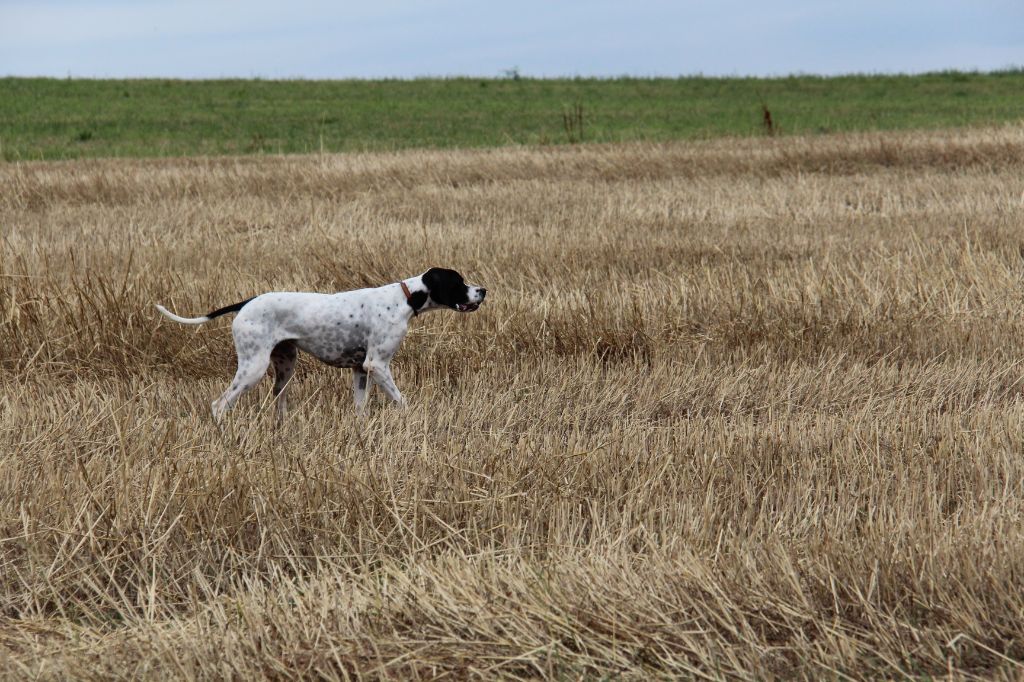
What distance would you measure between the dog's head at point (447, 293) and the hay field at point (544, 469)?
478mm

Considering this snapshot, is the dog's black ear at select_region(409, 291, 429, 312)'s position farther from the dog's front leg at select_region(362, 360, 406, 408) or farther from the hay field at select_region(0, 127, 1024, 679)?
the hay field at select_region(0, 127, 1024, 679)

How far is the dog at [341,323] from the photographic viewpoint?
4941 millimetres

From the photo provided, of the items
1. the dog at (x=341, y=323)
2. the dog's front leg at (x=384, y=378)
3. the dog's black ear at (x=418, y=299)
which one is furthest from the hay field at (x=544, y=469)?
the dog's black ear at (x=418, y=299)

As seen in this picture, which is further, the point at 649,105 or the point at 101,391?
the point at 649,105

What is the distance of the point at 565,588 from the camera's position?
285 cm

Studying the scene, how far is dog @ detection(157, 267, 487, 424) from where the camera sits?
4.94 m

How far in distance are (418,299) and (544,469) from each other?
1.41m

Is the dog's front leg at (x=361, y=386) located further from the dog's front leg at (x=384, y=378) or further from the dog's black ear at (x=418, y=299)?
the dog's black ear at (x=418, y=299)

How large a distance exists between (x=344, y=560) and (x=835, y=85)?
145ft

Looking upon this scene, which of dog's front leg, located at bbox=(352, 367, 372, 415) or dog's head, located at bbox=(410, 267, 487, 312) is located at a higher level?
dog's head, located at bbox=(410, 267, 487, 312)

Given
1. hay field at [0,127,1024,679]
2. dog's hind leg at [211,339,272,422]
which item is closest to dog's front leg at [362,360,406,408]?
hay field at [0,127,1024,679]

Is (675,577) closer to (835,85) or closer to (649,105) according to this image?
(649,105)

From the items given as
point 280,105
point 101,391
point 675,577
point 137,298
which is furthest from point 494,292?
point 280,105

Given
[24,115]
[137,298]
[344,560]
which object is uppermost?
[24,115]
